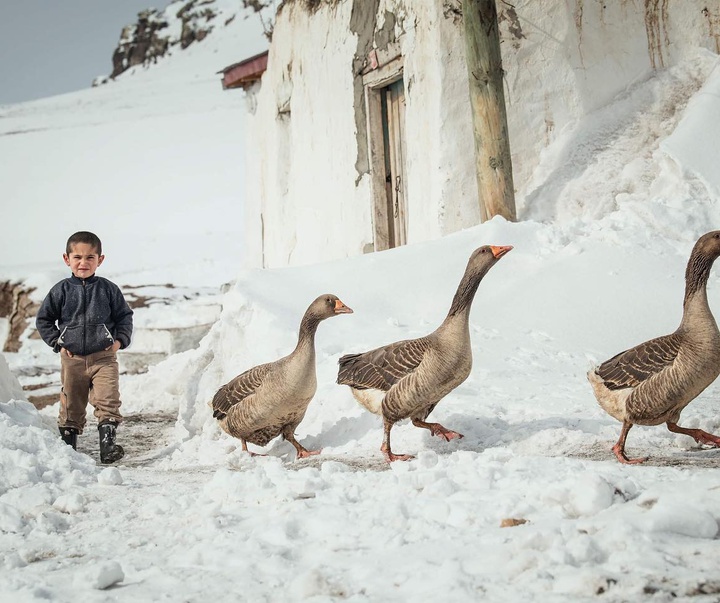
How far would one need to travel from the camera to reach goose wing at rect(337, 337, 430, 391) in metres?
5.52

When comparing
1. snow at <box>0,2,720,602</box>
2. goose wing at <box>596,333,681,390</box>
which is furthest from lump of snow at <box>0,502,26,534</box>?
goose wing at <box>596,333,681,390</box>

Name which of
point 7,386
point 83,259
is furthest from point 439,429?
point 7,386

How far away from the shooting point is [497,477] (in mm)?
4016

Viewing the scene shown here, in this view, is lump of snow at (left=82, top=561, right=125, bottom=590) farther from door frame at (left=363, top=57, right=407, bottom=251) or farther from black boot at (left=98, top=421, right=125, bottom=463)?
door frame at (left=363, top=57, right=407, bottom=251)

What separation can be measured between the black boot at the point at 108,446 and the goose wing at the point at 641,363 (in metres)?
3.63

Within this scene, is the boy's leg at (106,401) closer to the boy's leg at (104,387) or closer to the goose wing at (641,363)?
the boy's leg at (104,387)

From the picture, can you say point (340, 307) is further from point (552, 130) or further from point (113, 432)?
point (552, 130)

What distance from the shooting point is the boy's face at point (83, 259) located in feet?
21.8

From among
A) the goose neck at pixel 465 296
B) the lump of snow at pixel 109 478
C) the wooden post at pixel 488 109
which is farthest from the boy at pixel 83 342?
the wooden post at pixel 488 109

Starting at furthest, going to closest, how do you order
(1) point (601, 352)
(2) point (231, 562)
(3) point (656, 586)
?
(1) point (601, 352)
(2) point (231, 562)
(3) point (656, 586)

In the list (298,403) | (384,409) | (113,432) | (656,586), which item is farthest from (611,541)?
(113,432)

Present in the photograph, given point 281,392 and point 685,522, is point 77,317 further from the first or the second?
point 685,522

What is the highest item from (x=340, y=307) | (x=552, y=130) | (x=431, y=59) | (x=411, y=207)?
(x=431, y=59)

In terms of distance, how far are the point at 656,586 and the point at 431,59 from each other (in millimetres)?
8901
